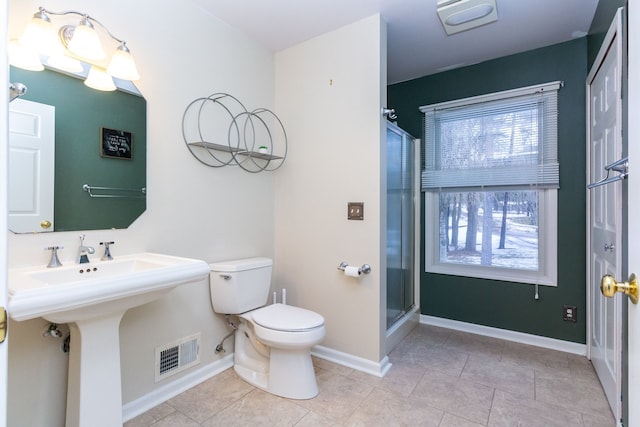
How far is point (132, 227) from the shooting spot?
1721mm

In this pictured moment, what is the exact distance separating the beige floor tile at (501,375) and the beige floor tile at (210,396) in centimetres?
148

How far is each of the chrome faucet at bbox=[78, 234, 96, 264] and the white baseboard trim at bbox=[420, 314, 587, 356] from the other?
2.77m

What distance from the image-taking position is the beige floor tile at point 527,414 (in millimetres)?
1657

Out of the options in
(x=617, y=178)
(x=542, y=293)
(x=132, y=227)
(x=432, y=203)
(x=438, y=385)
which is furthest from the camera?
(x=432, y=203)

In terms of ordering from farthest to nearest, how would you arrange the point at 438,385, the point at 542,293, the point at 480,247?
the point at 480,247 → the point at 542,293 → the point at 438,385

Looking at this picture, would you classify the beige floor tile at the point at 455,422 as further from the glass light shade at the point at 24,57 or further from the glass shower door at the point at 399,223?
the glass light shade at the point at 24,57

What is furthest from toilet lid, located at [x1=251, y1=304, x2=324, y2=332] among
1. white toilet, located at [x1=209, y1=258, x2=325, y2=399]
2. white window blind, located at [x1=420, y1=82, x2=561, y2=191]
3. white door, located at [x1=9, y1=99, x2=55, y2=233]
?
white window blind, located at [x1=420, y1=82, x2=561, y2=191]

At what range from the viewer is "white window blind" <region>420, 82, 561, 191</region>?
2.56 m

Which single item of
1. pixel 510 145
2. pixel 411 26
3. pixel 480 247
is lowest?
pixel 480 247

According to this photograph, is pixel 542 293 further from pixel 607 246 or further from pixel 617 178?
pixel 617 178

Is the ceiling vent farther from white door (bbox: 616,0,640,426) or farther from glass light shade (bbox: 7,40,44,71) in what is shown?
glass light shade (bbox: 7,40,44,71)

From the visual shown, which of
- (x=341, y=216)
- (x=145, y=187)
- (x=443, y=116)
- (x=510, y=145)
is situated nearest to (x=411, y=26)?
(x=443, y=116)

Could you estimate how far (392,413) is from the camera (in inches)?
68.2

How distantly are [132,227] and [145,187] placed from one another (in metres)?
0.23
